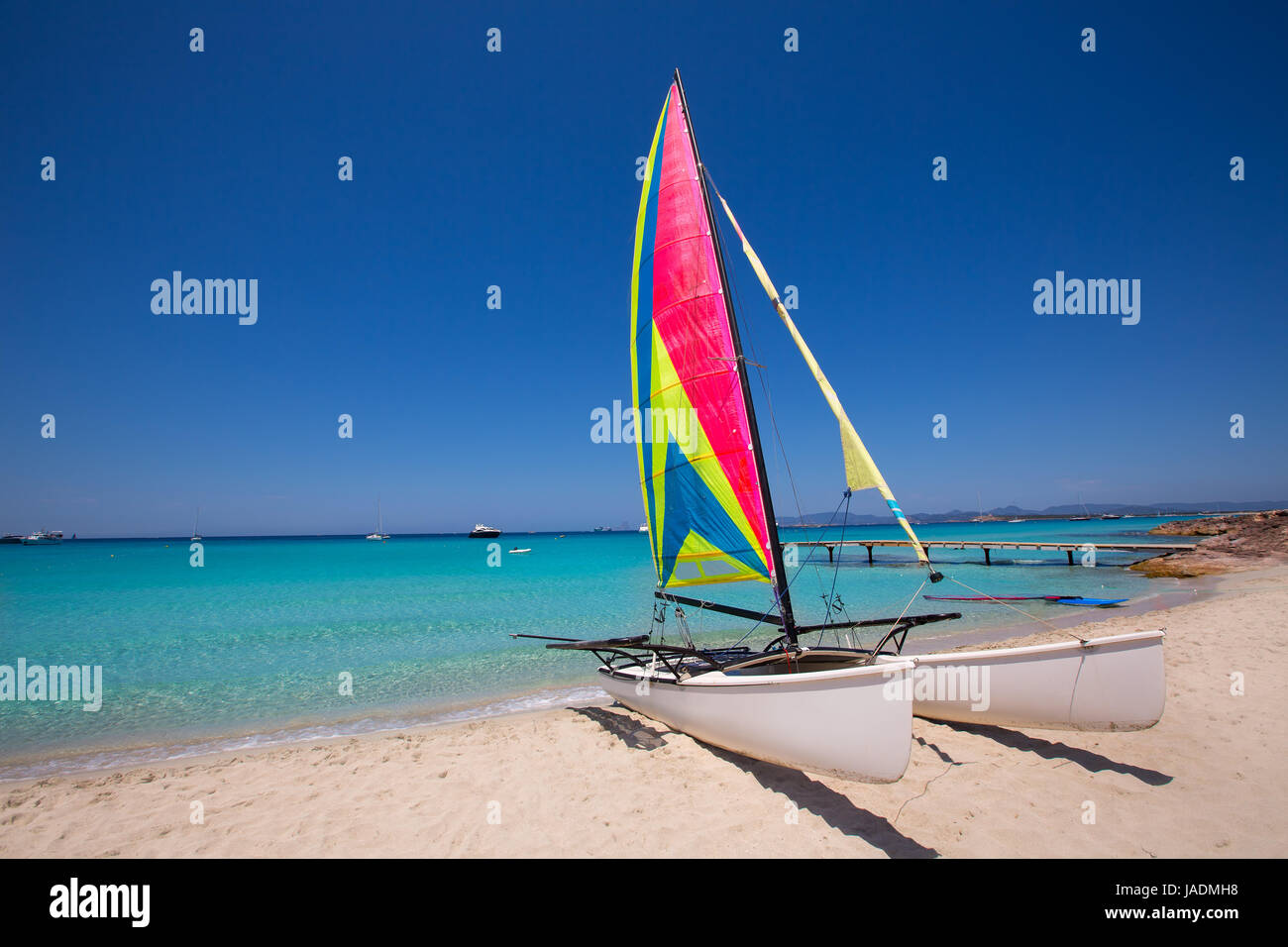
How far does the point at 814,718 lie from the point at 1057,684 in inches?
118

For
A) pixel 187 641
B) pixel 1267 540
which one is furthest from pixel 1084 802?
pixel 1267 540

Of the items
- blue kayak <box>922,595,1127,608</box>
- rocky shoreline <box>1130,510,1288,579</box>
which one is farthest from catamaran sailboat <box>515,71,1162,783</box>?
rocky shoreline <box>1130,510,1288,579</box>

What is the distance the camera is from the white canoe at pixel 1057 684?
5.25 metres

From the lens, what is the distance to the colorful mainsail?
6934 millimetres

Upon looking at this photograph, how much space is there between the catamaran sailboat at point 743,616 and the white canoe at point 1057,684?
14 mm

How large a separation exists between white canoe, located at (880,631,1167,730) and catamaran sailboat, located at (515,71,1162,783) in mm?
14

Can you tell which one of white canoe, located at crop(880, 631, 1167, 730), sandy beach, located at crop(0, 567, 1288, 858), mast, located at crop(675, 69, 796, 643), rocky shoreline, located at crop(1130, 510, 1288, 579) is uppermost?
mast, located at crop(675, 69, 796, 643)

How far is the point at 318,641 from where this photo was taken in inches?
578

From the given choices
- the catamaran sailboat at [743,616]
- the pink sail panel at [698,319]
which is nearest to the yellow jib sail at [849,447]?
the catamaran sailboat at [743,616]

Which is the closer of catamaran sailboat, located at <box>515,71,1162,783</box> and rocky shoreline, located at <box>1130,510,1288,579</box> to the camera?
catamaran sailboat, located at <box>515,71,1162,783</box>

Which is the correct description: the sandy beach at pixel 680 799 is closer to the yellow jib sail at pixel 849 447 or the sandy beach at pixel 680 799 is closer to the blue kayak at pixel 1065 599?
the yellow jib sail at pixel 849 447

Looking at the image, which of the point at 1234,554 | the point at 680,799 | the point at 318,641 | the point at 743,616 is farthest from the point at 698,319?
the point at 1234,554

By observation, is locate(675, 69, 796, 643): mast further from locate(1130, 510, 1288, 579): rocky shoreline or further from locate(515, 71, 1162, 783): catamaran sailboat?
locate(1130, 510, 1288, 579): rocky shoreline

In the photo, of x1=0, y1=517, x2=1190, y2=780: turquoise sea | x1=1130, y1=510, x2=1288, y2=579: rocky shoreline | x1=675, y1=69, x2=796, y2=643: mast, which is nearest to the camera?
x1=675, y1=69, x2=796, y2=643: mast
